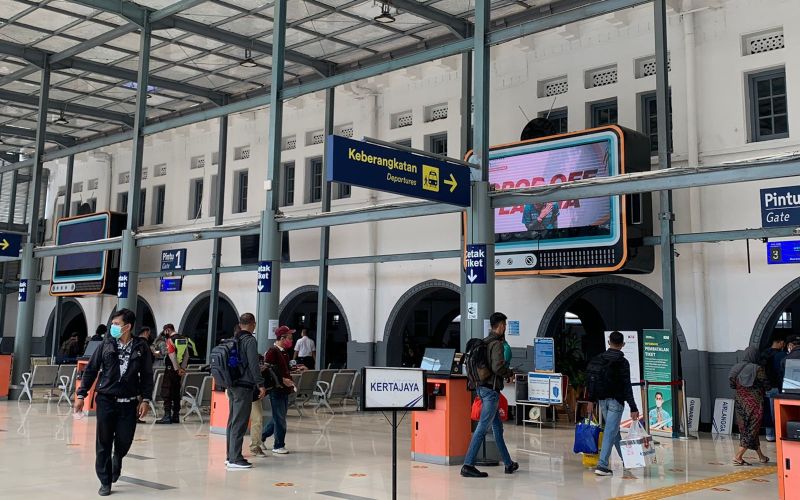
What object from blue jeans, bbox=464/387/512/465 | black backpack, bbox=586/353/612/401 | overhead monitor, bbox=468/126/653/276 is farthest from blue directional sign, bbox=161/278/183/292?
black backpack, bbox=586/353/612/401

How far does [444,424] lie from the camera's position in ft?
28.5

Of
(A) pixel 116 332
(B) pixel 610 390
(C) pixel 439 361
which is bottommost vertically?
(B) pixel 610 390

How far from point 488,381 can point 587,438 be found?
4.86 ft

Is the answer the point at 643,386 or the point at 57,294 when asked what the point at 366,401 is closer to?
the point at 643,386

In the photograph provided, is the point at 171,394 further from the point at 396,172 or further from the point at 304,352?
the point at 396,172

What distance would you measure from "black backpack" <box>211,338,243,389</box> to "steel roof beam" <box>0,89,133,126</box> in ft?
49.3

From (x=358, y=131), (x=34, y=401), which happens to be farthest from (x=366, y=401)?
(x=358, y=131)

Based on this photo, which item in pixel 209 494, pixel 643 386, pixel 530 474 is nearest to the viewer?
pixel 209 494

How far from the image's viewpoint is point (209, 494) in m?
6.86

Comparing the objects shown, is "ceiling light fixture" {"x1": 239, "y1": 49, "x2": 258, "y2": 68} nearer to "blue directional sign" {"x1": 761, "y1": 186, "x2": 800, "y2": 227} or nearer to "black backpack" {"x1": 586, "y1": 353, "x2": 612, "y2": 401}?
"blue directional sign" {"x1": 761, "y1": 186, "x2": 800, "y2": 227}

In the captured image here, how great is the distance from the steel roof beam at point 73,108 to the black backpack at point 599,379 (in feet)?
57.6

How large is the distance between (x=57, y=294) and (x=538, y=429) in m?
17.5

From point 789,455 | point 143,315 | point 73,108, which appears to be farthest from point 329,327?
point 789,455

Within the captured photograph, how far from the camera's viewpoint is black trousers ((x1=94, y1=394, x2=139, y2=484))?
22.2ft
